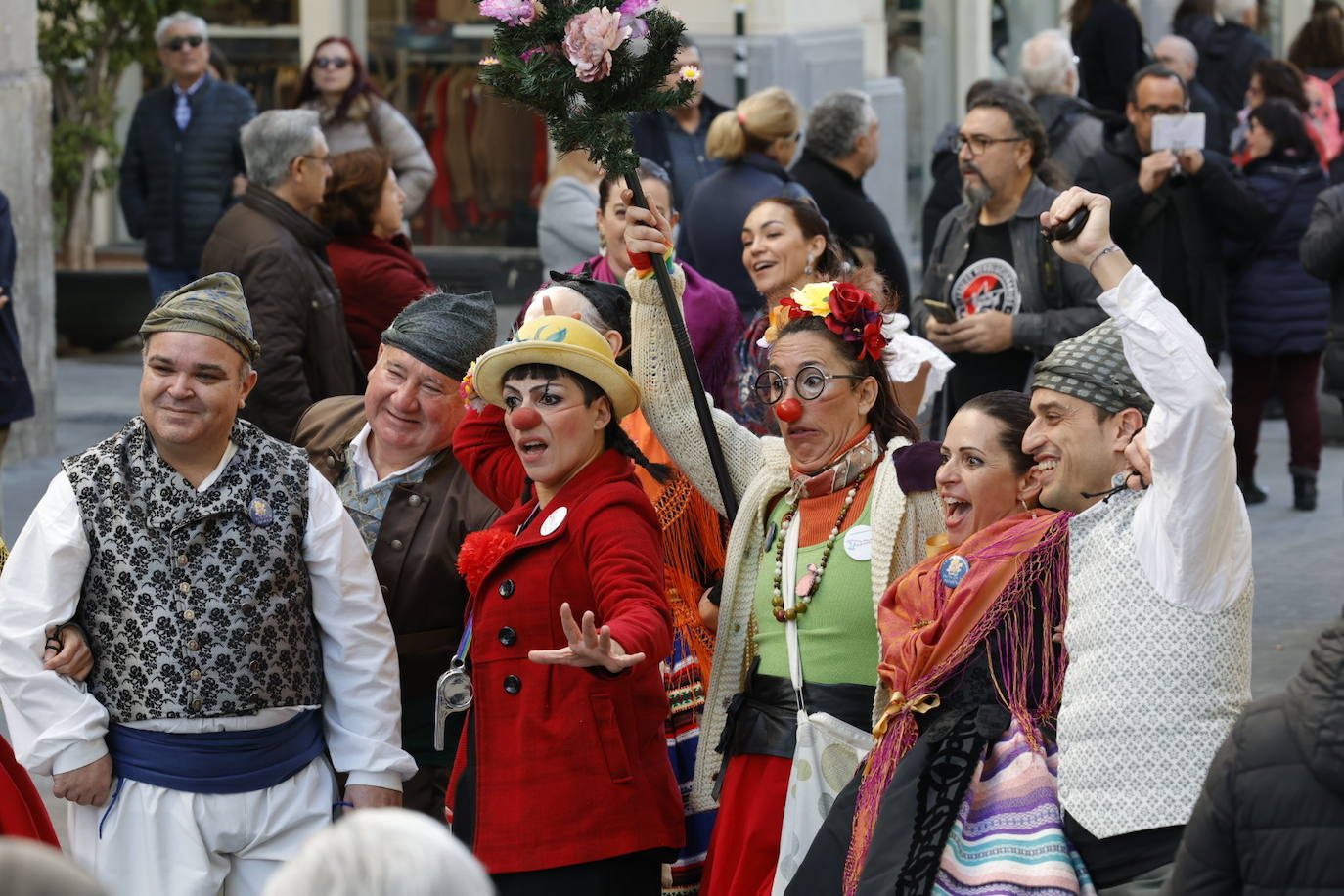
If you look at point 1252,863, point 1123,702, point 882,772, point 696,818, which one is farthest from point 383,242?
point 1252,863

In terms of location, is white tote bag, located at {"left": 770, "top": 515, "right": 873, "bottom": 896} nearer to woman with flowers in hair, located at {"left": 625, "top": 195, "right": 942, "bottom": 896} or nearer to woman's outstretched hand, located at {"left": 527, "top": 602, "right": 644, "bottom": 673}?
woman with flowers in hair, located at {"left": 625, "top": 195, "right": 942, "bottom": 896}

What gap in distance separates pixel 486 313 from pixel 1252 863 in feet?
9.45

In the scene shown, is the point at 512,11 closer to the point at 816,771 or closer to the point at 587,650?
the point at 587,650

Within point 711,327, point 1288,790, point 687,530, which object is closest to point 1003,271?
point 711,327

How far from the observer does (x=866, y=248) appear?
7965 millimetres

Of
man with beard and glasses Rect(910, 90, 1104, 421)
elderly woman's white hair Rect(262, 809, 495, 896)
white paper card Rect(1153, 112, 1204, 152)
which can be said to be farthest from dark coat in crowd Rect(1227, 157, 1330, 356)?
elderly woman's white hair Rect(262, 809, 495, 896)

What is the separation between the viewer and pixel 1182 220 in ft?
28.9

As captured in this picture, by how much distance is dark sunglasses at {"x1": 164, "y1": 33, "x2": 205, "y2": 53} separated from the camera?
10812 mm

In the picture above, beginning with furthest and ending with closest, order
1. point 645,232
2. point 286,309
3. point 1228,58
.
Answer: point 1228,58 → point 286,309 → point 645,232

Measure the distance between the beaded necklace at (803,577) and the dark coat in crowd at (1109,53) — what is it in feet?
27.1

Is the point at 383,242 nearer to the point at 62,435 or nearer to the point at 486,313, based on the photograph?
the point at 486,313

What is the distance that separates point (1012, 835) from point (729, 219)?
4726 mm

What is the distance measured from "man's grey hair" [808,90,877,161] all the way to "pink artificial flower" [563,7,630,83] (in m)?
4.32

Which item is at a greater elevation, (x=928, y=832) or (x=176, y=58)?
(x=176, y=58)
